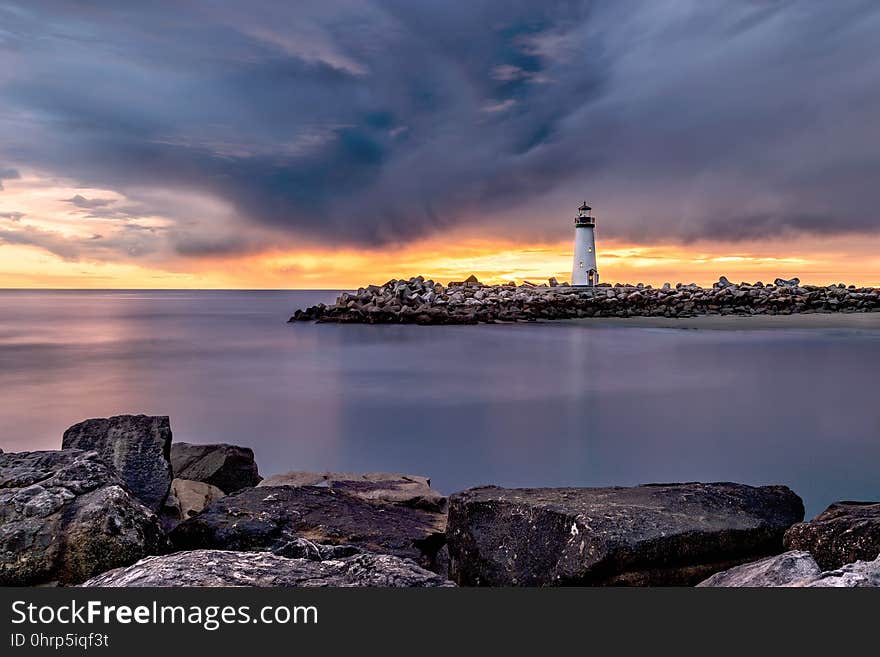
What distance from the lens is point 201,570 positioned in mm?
2160

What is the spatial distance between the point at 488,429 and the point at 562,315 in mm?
20195

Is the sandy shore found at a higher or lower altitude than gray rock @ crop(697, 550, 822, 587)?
higher

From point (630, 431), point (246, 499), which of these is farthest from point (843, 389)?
point (246, 499)

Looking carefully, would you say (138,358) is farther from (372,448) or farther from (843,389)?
(843,389)

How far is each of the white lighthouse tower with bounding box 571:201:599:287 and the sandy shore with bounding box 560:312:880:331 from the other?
6803 millimetres

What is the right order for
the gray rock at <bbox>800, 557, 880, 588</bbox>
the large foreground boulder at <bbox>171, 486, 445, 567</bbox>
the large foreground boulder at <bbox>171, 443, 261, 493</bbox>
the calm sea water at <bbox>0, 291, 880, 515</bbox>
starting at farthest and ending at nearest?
the calm sea water at <bbox>0, 291, 880, 515</bbox>
the large foreground boulder at <bbox>171, 443, 261, 493</bbox>
the large foreground boulder at <bbox>171, 486, 445, 567</bbox>
the gray rock at <bbox>800, 557, 880, 588</bbox>

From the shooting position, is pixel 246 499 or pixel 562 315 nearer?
pixel 246 499

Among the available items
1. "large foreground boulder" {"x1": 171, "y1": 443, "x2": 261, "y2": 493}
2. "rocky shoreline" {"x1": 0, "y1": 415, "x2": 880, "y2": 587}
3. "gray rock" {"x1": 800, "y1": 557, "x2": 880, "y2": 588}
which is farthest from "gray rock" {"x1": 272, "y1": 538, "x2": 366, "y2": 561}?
"large foreground boulder" {"x1": 171, "y1": 443, "x2": 261, "y2": 493}

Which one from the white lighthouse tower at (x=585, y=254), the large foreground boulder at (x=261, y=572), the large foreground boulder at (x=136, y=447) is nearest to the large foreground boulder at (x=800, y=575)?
the large foreground boulder at (x=261, y=572)

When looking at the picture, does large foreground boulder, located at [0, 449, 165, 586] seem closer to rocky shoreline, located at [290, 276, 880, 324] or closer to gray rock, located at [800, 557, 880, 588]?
gray rock, located at [800, 557, 880, 588]

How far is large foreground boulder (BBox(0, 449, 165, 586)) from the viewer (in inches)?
101

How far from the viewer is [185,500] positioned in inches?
158

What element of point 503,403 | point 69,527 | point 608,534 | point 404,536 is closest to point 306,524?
point 404,536

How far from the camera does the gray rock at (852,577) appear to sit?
197 cm
